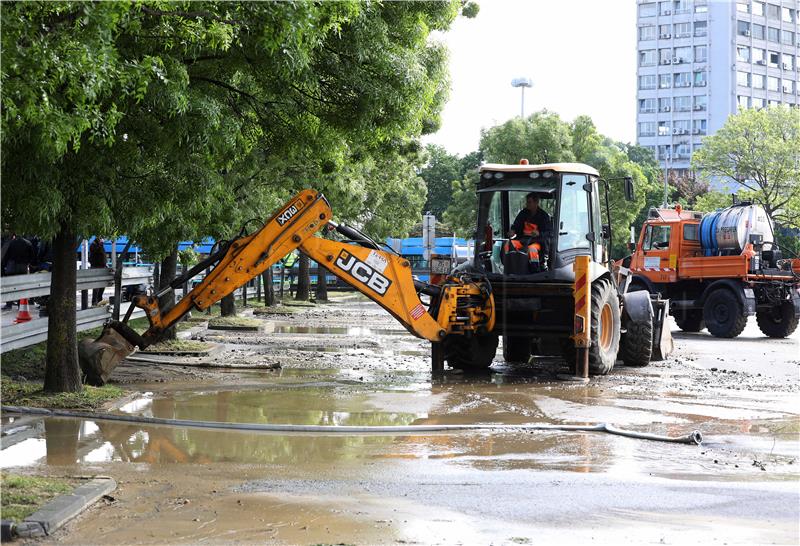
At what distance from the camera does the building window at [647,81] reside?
120188 mm

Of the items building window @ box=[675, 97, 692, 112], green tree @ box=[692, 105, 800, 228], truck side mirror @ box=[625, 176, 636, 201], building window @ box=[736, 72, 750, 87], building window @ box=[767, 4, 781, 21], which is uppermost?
building window @ box=[767, 4, 781, 21]

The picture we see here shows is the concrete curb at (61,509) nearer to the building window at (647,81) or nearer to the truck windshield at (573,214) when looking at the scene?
the truck windshield at (573,214)

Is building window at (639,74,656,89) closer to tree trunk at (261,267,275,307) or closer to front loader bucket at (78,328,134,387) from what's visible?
tree trunk at (261,267,275,307)

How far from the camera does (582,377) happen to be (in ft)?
49.0

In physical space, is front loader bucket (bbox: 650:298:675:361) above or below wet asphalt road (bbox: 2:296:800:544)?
above

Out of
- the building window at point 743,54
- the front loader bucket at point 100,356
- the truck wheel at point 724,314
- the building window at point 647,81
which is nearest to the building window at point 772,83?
the building window at point 743,54

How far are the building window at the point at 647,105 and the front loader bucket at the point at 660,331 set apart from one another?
350ft

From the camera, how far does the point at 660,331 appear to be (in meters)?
18.3

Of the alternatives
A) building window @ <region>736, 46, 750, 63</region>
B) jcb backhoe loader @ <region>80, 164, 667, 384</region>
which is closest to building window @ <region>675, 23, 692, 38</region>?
building window @ <region>736, 46, 750, 63</region>

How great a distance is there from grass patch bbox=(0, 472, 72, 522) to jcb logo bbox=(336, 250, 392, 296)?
24.0 ft

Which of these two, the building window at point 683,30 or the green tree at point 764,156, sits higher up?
the building window at point 683,30

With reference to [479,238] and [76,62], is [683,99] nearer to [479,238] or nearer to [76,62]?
[479,238]

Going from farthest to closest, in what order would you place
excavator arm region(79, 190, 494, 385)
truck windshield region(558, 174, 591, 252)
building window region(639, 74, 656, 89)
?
building window region(639, 74, 656, 89)
truck windshield region(558, 174, 591, 252)
excavator arm region(79, 190, 494, 385)

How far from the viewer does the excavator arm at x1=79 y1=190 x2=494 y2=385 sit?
1290cm
